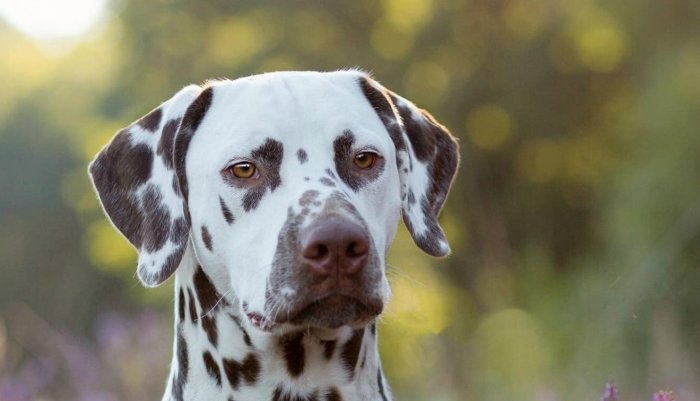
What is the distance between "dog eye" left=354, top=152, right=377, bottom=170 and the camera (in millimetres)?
4512

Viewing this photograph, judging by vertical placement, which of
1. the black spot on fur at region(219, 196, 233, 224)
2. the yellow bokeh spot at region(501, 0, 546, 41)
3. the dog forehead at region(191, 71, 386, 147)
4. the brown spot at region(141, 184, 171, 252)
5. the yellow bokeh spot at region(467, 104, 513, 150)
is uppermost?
the dog forehead at region(191, 71, 386, 147)

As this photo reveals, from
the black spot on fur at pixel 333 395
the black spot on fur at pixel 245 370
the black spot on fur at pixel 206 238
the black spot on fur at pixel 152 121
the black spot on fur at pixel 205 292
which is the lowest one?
the black spot on fur at pixel 333 395

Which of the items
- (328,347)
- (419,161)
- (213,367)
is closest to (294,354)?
(328,347)

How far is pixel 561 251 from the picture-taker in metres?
19.3

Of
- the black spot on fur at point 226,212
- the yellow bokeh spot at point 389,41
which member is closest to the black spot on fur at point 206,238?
the black spot on fur at point 226,212

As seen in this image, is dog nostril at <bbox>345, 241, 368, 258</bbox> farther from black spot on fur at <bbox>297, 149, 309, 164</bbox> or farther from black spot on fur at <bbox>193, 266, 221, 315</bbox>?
black spot on fur at <bbox>193, 266, 221, 315</bbox>

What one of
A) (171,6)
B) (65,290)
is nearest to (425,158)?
(171,6)

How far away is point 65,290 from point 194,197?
19006 millimetres

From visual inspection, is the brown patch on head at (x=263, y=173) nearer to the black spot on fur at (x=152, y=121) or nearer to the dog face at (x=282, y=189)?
the dog face at (x=282, y=189)

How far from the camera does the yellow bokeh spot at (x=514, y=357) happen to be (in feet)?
23.2

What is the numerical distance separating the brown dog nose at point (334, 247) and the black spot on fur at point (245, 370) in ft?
1.89

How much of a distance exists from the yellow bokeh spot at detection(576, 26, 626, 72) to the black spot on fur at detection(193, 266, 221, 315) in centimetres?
1500

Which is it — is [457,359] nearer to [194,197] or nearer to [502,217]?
[194,197]

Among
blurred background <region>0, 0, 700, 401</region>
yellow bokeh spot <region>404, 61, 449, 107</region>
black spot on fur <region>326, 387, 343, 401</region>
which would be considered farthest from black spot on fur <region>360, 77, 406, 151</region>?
yellow bokeh spot <region>404, 61, 449, 107</region>
